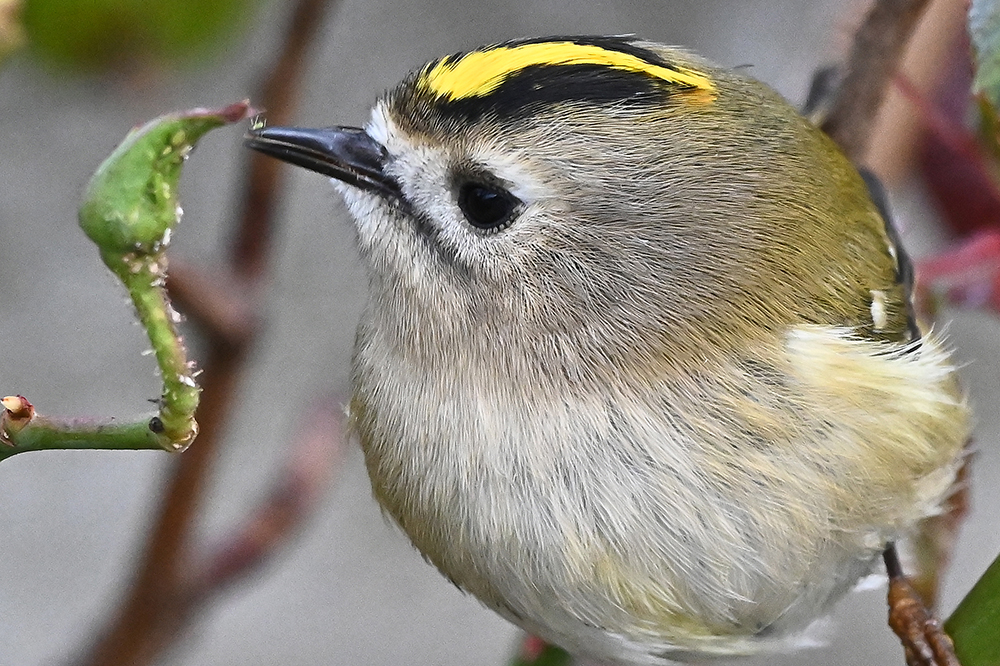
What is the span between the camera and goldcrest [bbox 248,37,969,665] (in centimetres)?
79

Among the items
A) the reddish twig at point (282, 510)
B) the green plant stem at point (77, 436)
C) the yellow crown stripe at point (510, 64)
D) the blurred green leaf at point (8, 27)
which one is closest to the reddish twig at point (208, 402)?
the reddish twig at point (282, 510)

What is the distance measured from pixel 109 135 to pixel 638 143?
1512 mm

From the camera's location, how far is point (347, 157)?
2.70ft

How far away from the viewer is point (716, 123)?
0.86m

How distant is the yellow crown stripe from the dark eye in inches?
2.5

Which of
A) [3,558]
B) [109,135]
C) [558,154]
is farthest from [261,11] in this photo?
[3,558]

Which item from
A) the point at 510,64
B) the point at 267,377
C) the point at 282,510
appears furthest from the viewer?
the point at 267,377

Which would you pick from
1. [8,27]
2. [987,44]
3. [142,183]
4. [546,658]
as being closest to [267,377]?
[546,658]

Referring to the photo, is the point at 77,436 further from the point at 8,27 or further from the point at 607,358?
the point at 607,358

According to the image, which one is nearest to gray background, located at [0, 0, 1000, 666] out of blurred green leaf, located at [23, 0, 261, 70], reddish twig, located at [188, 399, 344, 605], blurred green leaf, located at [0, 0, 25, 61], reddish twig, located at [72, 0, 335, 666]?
reddish twig, located at [188, 399, 344, 605]

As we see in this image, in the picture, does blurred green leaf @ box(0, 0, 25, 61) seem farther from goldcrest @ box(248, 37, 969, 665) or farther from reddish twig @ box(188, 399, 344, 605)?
reddish twig @ box(188, 399, 344, 605)

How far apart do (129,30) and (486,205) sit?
1.01 ft

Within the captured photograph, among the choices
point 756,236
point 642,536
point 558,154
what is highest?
point 558,154

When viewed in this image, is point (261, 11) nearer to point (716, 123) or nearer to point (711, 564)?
point (716, 123)
